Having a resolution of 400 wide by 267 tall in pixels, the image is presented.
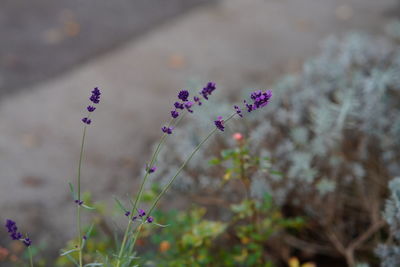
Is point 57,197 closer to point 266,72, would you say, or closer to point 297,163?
point 297,163

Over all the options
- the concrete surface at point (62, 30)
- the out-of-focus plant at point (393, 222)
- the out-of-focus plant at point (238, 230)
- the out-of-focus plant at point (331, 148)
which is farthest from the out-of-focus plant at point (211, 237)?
the concrete surface at point (62, 30)

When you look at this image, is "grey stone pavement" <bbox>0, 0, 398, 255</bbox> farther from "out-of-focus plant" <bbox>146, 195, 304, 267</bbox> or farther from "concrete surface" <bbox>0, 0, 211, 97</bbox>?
"out-of-focus plant" <bbox>146, 195, 304, 267</bbox>

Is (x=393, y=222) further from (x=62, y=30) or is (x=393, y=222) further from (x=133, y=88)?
(x=62, y=30)

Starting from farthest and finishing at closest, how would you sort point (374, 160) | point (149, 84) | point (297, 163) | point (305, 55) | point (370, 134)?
point (305, 55) → point (149, 84) → point (374, 160) → point (370, 134) → point (297, 163)

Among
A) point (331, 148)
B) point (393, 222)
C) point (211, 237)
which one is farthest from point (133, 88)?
point (393, 222)

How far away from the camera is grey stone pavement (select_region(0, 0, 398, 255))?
3977mm

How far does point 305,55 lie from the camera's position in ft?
17.7

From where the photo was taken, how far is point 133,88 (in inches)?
198

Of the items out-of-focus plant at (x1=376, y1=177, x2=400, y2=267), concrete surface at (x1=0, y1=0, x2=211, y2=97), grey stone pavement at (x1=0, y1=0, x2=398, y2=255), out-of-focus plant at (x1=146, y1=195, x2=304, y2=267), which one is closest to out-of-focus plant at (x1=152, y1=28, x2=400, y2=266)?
out-of-focus plant at (x1=146, y1=195, x2=304, y2=267)

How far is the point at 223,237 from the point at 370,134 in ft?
3.59

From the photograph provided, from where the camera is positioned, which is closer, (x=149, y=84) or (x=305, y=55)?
(x=149, y=84)

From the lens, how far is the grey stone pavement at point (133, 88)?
13.0ft

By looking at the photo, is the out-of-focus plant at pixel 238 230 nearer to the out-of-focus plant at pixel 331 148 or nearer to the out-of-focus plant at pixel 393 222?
the out-of-focus plant at pixel 331 148

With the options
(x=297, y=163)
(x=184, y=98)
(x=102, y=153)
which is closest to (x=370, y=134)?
(x=297, y=163)
